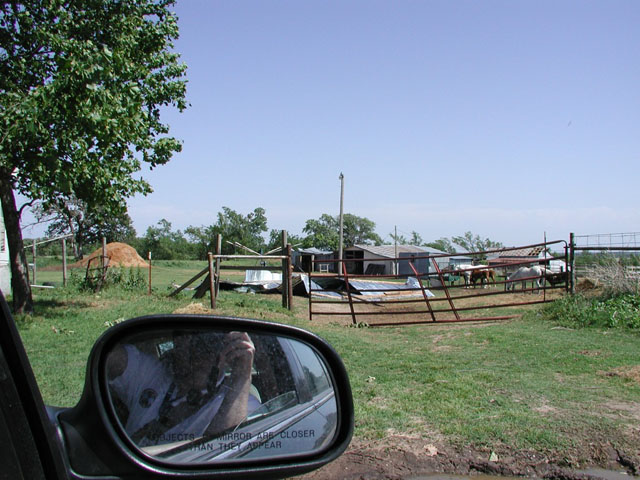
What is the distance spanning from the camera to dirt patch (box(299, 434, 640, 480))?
354 centimetres

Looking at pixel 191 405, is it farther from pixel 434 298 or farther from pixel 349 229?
pixel 349 229

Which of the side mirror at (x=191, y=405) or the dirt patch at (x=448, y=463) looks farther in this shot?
the dirt patch at (x=448, y=463)

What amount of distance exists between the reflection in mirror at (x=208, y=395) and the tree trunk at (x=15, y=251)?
32.4ft

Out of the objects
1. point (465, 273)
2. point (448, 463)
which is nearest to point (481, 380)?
point (448, 463)

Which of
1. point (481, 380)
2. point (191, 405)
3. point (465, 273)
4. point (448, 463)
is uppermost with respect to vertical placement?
point (191, 405)

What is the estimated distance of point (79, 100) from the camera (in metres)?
8.10

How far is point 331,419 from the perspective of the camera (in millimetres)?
1843

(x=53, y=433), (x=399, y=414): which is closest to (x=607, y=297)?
(x=399, y=414)

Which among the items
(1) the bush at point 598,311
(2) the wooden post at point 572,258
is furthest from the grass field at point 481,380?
(2) the wooden post at point 572,258

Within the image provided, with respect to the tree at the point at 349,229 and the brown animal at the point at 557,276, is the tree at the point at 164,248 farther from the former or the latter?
the brown animal at the point at 557,276

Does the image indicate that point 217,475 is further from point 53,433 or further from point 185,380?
point 53,433

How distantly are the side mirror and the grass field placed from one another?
2.66 meters

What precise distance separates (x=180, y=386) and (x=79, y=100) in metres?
7.86

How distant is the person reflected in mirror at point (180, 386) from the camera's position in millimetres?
1307
